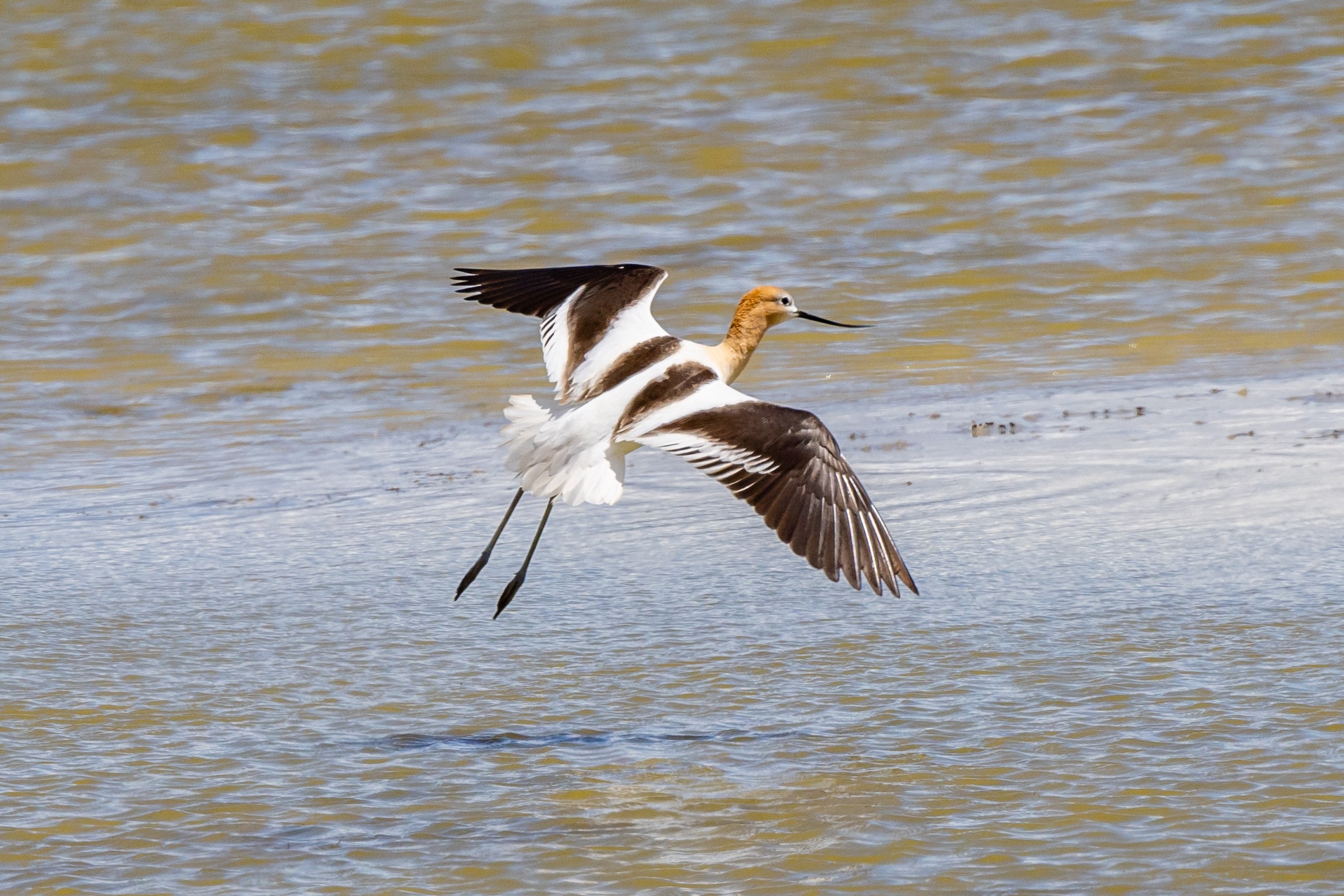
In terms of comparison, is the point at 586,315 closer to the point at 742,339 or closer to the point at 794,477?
the point at 742,339

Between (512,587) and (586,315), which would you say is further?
(586,315)

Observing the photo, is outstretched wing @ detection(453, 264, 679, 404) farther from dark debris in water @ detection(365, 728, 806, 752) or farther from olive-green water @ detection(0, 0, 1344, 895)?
dark debris in water @ detection(365, 728, 806, 752)

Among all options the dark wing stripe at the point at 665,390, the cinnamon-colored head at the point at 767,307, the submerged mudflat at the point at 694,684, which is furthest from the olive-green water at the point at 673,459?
the cinnamon-colored head at the point at 767,307

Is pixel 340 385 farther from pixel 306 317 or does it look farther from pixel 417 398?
pixel 306 317

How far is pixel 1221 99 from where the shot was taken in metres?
12.5

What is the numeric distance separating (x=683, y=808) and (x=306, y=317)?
701 cm

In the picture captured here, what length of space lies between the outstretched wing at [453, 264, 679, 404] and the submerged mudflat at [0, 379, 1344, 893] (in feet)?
1.91

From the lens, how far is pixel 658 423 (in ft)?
15.2

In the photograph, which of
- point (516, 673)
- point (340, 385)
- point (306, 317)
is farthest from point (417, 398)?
point (516, 673)

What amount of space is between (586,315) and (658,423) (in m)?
1.00

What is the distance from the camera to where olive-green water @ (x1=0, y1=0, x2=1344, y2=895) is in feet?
11.5

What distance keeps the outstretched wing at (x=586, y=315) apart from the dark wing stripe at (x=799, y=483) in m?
0.65

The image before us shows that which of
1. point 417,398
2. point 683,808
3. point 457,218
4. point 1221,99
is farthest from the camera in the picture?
point 1221,99

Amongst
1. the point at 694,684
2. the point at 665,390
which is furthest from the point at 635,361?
the point at 694,684
